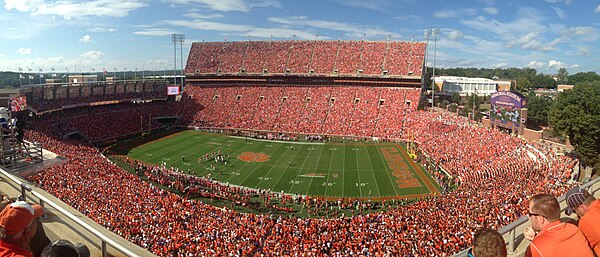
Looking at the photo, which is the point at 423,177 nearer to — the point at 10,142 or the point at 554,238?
the point at 554,238

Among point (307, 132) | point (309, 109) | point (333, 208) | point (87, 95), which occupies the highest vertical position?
point (87, 95)

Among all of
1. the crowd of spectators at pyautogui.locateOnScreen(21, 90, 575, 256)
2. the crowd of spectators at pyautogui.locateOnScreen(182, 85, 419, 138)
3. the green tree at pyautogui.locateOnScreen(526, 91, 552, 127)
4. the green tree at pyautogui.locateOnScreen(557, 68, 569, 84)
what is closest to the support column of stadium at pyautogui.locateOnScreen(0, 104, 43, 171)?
the crowd of spectators at pyautogui.locateOnScreen(21, 90, 575, 256)

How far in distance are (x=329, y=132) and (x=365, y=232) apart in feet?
100.0

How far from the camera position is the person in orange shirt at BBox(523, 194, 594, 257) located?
2971 millimetres

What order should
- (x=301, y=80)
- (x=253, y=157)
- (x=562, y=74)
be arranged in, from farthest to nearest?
(x=562, y=74)
(x=301, y=80)
(x=253, y=157)

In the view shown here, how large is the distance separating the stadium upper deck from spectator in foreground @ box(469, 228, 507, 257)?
52755mm

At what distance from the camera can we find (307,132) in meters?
46.5

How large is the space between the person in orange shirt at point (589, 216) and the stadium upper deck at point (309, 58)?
51262 millimetres

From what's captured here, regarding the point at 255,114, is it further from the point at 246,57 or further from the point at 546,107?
the point at 546,107

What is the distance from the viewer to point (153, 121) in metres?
51.6

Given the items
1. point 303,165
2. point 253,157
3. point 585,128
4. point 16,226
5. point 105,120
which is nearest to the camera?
point 16,226

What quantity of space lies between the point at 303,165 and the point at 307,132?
13.5m

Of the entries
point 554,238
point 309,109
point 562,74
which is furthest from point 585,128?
point 562,74

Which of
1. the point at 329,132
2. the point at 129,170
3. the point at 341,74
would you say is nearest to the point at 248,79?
the point at 341,74
